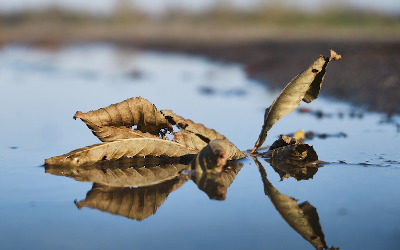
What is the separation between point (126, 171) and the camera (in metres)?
3.68

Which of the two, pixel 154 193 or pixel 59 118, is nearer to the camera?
pixel 154 193

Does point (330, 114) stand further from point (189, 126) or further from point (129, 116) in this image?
point (129, 116)

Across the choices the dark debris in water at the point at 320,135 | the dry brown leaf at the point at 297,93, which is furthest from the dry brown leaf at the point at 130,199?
the dark debris in water at the point at 320,135

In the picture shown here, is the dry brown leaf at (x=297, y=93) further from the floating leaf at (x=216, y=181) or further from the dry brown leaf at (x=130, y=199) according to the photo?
the dry brown leaf at (x=130, y=199)

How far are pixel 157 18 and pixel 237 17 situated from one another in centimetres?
822

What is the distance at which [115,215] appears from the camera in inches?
113

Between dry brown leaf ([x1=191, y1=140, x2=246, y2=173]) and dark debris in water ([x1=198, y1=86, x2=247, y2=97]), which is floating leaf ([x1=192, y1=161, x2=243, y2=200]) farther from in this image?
dark debris in water ([x1=198, y1=86, x2=247, y2=97])

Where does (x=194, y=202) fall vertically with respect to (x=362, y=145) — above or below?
below

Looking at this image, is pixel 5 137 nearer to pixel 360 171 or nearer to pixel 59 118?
pixel 59 118

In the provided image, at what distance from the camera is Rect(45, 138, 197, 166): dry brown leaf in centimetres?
374

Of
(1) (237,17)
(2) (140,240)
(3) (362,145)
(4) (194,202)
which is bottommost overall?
(2) (140,240)

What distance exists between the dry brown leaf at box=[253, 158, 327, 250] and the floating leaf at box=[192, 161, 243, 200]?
222 millimetres

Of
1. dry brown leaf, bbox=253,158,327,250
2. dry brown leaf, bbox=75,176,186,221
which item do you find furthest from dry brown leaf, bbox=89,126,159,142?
dry brown leaf, bbox=253,158,327,250

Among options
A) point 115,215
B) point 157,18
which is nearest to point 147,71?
point 115,215
